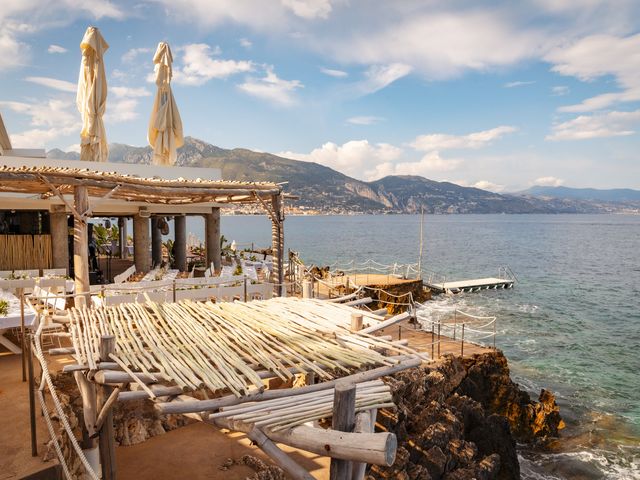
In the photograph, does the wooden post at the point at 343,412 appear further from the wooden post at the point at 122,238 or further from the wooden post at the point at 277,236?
the wooden post at the point at 122,238

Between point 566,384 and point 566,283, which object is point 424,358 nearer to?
point 566,384

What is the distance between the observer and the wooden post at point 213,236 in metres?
18.5

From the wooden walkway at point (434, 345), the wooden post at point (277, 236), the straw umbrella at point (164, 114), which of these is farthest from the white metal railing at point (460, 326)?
the straw umbrella at point (164, 114)

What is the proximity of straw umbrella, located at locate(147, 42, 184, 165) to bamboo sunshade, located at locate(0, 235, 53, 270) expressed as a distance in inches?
190

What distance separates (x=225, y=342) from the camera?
205 inches

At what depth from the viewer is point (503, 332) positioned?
23219mm

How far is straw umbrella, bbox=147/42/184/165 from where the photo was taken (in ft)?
49.4

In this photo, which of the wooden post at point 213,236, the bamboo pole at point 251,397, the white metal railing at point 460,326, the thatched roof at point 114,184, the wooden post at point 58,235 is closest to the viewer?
the bamboo pole at point 251,397

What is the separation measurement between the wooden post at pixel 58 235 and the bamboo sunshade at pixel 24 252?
272 mm

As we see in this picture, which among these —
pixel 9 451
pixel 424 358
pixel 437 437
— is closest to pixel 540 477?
→ pixel 437 437

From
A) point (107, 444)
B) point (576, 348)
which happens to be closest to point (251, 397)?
point (107, 444)

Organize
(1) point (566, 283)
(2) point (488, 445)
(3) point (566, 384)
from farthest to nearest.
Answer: (1) point (566, 283), (3) point (566, 384), (2) point (488, 445)

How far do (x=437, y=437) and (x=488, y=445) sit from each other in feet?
6.04

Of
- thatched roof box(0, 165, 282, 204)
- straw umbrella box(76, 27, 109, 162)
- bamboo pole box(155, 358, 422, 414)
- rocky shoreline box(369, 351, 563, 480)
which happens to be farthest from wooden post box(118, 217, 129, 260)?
bamboo pole box(155, 358, 422, 414)
